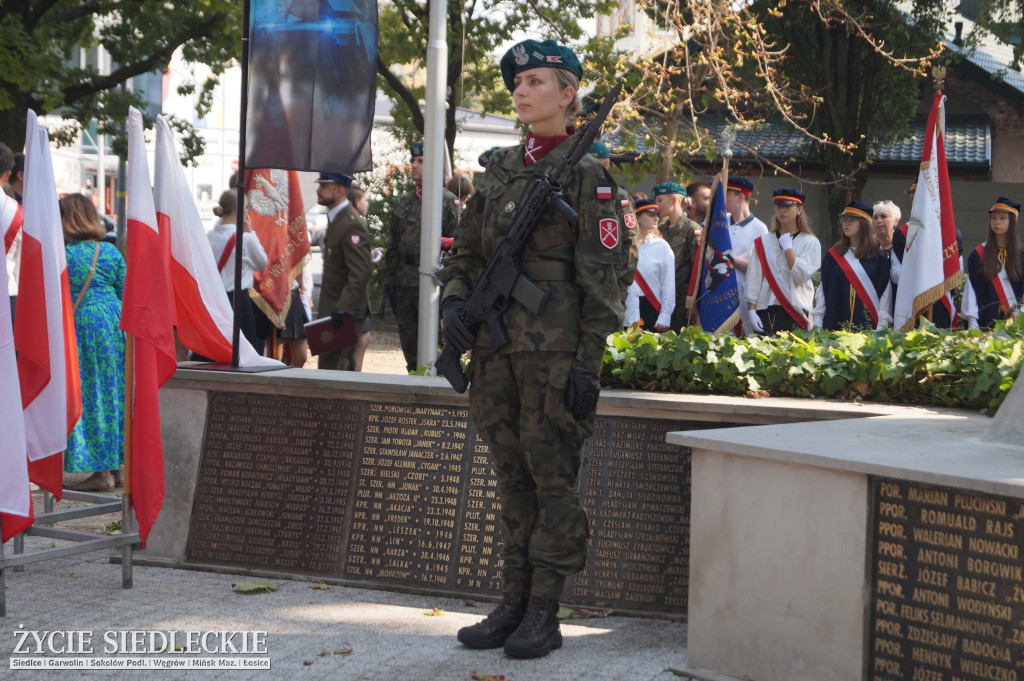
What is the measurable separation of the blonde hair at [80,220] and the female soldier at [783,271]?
484 cm

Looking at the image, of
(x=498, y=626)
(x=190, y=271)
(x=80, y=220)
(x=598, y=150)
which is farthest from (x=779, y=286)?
(x=80, y=220)

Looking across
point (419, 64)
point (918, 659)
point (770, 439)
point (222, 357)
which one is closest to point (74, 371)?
point (222, 357)

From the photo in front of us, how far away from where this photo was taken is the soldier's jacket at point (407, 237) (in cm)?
1040

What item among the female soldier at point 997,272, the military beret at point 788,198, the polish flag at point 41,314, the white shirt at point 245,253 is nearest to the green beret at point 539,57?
the polish flag at point 41,314

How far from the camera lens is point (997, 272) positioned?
9398mm

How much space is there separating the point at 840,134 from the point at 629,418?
19.7 m

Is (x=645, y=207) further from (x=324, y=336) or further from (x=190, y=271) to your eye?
(x=190, y=271)

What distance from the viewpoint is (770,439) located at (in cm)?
415

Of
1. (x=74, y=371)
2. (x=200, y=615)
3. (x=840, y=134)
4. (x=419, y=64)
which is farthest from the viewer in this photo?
(x=840, y=134)

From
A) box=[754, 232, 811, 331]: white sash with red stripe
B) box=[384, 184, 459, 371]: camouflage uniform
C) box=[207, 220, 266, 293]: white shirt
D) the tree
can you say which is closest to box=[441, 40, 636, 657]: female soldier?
box=[754, 232, 811, 331]: white sash with red stripe

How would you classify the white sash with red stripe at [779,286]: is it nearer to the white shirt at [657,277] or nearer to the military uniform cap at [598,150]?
the white shirt at [657,277]

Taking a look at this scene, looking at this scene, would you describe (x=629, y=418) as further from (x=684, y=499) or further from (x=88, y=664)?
(x=88, y=664)

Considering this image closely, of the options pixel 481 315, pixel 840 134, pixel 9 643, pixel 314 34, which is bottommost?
pixel 9 643

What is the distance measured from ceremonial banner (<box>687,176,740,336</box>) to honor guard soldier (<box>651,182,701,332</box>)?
2.15ft
